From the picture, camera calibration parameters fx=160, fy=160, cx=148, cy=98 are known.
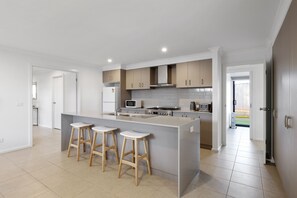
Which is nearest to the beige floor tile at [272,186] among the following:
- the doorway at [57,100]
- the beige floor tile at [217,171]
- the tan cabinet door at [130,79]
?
the beige floor tile at [217,171]

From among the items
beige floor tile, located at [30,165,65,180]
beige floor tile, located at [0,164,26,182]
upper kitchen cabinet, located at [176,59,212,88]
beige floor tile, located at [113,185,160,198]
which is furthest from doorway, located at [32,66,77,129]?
beige floor tile, located at [113,185,160,198]

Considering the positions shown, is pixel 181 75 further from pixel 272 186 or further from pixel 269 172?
pixel 272 186

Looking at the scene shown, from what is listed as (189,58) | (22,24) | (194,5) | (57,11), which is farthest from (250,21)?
(22,24)

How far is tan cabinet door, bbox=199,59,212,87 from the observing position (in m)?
4.10

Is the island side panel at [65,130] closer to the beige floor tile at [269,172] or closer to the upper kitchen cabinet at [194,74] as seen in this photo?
the upper kitchen cabinet at [194,74]

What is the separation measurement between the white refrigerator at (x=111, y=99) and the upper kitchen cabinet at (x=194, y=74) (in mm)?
2155

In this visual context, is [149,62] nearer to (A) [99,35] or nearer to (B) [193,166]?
(A) [99,35]

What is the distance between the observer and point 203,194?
209 centimetres

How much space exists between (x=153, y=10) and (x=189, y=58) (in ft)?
8.17

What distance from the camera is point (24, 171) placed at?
271 centimetres

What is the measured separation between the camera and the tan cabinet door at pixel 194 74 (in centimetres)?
428

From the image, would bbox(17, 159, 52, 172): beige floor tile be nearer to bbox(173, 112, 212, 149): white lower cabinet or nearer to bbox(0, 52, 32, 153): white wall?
bbox(0, 52, 32, 153): white wall

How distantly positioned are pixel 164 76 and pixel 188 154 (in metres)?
3.06

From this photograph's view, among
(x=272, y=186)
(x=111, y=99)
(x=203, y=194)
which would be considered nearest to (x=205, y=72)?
(x=272, y=186)
